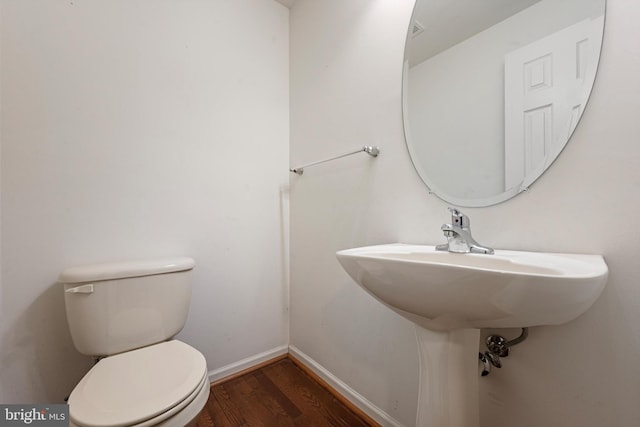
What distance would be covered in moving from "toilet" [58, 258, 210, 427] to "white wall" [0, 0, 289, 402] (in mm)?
193

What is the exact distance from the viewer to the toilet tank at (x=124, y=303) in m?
0.92

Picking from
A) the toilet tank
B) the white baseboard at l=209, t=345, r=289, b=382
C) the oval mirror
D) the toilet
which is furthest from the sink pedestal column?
the white baseboard at l=209, t=345, r=289, b=382

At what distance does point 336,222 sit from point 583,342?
0.94m

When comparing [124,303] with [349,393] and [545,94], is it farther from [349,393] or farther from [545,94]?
[545,94]

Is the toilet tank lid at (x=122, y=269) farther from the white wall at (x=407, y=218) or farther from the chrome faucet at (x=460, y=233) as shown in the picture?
the chrome faucet at (x=460, y=233)

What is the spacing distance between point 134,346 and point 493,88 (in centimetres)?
162

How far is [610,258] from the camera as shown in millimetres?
597

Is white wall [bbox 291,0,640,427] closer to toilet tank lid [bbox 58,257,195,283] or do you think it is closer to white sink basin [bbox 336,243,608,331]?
white sink basin [bbox 336,243,608,331]

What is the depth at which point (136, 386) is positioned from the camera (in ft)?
2.46

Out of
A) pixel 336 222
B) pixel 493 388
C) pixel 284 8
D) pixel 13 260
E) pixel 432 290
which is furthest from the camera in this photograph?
pixel 284 8

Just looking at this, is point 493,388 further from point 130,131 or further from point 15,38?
point 15,38

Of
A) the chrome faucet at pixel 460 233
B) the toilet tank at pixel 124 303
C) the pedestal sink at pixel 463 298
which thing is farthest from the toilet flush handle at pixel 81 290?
the chrome faucet at pixel 460 233

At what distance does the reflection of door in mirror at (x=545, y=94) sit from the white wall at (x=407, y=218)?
0.10ft

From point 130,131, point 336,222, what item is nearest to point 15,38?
point 130,131
